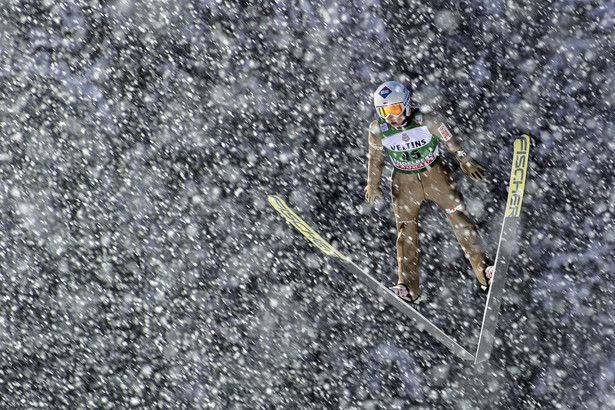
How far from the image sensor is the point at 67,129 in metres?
2.66

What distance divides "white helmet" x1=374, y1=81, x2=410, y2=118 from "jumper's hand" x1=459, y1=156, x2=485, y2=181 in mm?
291

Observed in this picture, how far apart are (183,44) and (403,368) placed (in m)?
1.68

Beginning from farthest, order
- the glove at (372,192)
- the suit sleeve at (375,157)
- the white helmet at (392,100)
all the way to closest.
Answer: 1. the glove at (372,192)
2. the suit sleeve at (375,157)
3. the white helmet at (392,100)

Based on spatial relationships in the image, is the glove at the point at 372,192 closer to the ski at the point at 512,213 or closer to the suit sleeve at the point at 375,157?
the suit sleeve at the point at 375,157

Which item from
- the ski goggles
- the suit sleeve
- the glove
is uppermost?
the ski goggles

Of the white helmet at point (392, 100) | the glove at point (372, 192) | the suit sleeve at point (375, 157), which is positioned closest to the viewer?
the white helmet at point (392, 100)

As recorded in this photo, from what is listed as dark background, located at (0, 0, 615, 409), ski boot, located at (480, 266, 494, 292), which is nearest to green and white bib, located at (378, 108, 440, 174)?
dark background, located at (0, 0, 615, 409)

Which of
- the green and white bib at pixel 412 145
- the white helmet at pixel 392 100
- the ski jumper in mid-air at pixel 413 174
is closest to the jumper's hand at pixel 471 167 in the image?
the ski jumper in mid-air at pixel 413 174

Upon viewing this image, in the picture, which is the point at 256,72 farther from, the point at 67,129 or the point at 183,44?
the point at 67,129

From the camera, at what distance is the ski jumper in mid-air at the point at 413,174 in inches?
80.9

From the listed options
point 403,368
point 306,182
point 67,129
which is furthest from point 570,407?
point 67,129

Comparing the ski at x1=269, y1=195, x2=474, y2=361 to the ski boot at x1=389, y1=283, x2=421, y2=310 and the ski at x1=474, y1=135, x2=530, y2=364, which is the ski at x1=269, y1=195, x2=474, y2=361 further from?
the ski at x1=474, y1=135, x2=530, y2=364

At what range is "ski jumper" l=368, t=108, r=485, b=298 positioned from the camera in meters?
2.07

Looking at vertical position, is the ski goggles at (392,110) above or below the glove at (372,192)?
above
